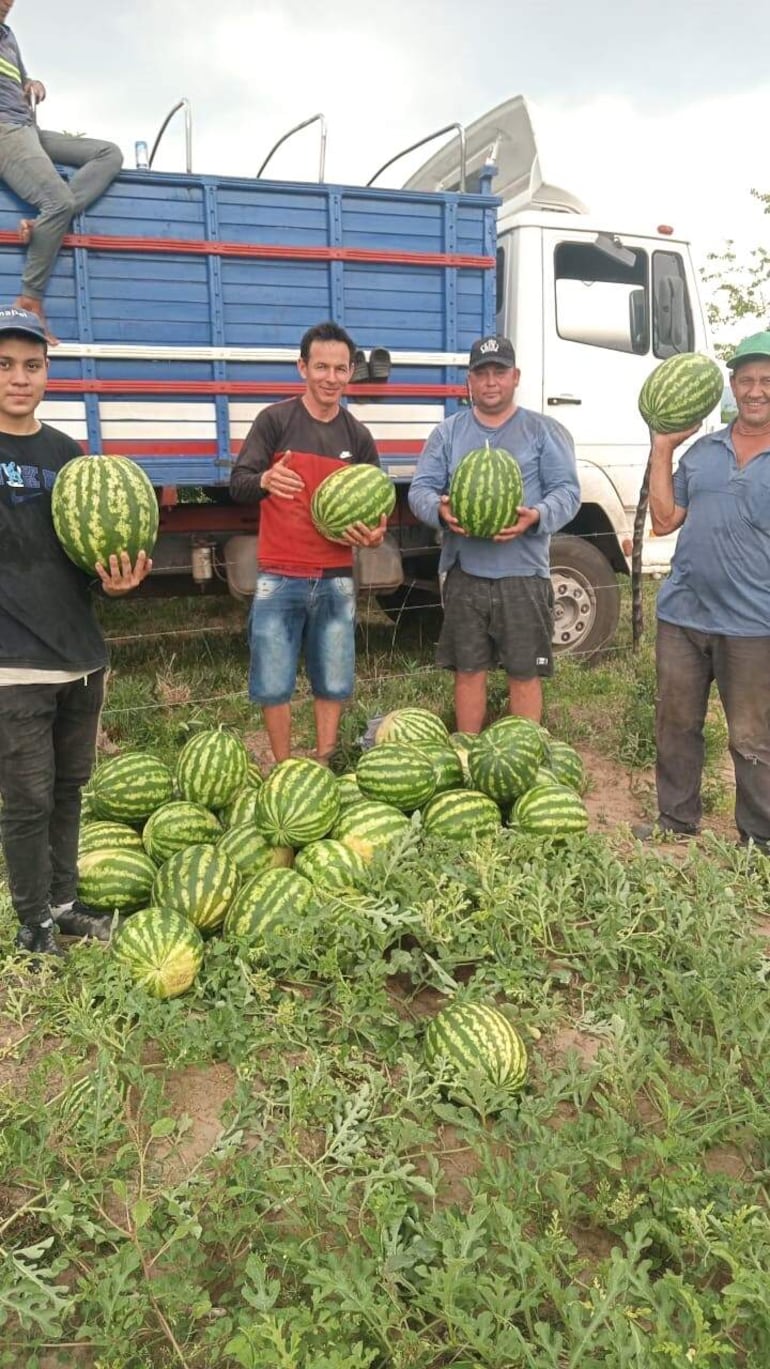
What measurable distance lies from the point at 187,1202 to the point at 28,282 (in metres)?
4.74

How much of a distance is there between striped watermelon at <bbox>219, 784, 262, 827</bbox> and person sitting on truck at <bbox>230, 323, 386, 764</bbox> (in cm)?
83

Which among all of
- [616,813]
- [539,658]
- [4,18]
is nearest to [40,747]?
[539,658]

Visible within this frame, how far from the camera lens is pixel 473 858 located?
10.5 feet

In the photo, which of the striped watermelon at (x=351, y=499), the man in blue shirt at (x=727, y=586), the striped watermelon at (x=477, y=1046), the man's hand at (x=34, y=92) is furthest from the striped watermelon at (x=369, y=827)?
the man's hand at (x=34, y=92)

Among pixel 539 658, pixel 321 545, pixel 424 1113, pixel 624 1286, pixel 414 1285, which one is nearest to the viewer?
pixel 624 1286

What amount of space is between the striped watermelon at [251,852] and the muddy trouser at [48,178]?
3440mm

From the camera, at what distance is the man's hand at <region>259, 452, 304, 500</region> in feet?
13.7

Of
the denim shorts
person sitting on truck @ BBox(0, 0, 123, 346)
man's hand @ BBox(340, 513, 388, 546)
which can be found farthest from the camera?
person sitting on truck @ BBox(0, 0, 123, 346)

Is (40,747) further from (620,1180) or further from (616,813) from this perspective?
(616,813)

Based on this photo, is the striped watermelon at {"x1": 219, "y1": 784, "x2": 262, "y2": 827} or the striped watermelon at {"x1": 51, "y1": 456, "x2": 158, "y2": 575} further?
the striped watermelon at {"x1": 219, "y1": 784, "x2": 262, "y2": 827}

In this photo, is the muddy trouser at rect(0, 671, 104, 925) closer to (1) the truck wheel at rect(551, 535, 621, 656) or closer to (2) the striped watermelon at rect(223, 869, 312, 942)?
(2) the striped watermelon at rect(223, 869, 312, 942)

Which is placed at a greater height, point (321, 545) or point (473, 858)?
point (321, 545)

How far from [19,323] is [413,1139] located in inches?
99.3

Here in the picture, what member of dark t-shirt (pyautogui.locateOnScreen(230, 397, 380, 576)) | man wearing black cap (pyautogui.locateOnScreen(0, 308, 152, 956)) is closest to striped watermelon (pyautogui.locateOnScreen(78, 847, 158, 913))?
man wearing black cap (pyautogui.locateOnScreen(0, 308, 152, 956))
